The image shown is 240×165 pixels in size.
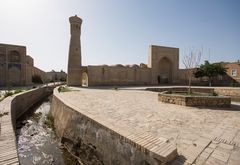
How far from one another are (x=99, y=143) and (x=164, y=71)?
90.9ft

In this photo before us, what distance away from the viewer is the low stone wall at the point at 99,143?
2.80m

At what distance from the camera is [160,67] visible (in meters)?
29.5

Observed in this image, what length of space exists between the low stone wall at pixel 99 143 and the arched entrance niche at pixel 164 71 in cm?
2515

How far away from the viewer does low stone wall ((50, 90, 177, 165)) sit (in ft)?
9.20

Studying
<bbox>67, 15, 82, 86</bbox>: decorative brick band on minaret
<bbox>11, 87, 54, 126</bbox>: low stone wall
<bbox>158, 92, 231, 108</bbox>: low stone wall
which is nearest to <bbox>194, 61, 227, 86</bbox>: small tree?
<bbox>67, 15, 82, 86</bbox>: decorative brick band on minaret

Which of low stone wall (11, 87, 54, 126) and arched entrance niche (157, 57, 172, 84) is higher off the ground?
arched entrance niche (157, 57, 172, 84)

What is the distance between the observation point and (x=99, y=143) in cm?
408

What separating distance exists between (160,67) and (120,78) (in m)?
9.59

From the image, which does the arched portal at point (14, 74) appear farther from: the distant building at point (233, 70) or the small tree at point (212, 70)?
the distant building at point (233, 70)

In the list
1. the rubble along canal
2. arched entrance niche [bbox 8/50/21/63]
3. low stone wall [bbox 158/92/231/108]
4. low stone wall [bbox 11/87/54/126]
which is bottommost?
the rubble along canal

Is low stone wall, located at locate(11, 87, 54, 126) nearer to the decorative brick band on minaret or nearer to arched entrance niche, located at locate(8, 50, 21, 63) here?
the decorative brick band on minaret

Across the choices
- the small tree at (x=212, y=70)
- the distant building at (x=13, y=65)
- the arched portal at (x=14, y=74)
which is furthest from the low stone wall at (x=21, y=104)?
the small tree at (x=212, y=70)

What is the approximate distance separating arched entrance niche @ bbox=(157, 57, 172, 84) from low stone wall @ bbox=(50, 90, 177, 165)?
25.2m

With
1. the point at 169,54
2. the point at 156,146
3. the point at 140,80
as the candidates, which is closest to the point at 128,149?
the point at 156,146
